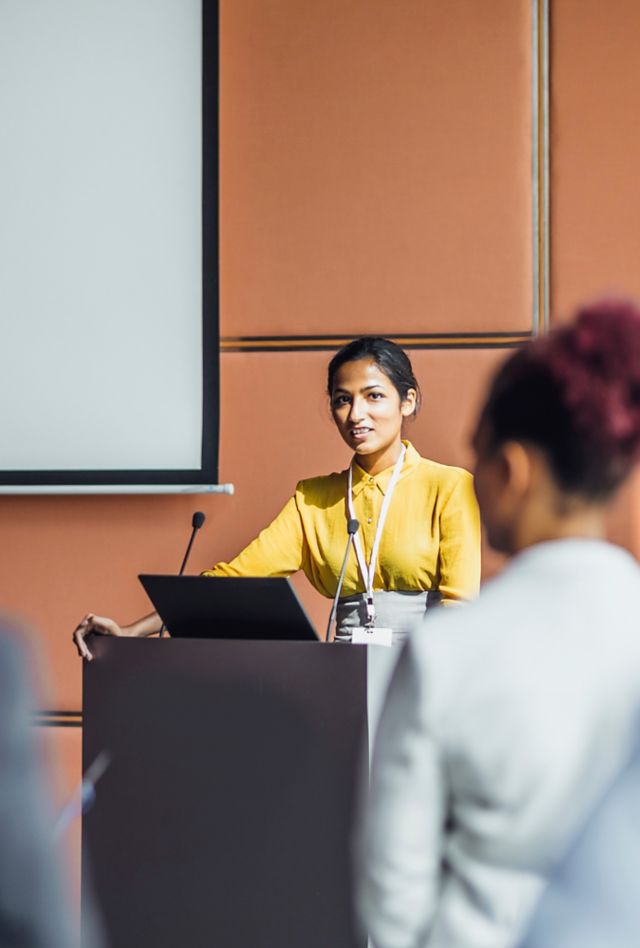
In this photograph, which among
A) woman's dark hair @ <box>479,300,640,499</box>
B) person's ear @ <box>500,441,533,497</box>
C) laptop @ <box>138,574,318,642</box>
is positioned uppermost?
woman's dark hair @ <box>479,300,640,499</box>

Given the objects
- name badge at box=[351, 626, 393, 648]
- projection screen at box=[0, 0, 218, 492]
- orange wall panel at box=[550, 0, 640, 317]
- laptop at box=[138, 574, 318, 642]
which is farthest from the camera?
projection screen at box=[0, 0, 218, 492]

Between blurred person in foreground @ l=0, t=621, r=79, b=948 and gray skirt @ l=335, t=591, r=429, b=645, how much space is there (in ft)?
5.49

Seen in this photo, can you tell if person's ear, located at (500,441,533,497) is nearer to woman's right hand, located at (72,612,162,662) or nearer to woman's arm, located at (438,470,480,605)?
woman's right hand, located at (72,612,162,662)

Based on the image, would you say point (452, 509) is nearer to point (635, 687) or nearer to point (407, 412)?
point (407, 412)

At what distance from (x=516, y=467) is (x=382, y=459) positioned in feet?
5.35

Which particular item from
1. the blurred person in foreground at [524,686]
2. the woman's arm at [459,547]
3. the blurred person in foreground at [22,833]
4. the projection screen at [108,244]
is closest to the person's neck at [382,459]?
the woman's arm at [459,547]

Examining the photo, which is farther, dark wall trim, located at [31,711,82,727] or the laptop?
dark wall trim, located at [31,711,82,727]

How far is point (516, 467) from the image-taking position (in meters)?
0.89

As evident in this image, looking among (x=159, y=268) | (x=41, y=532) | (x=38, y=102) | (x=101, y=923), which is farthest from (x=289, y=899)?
(x=38, y=102)

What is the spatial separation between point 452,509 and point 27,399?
122cm

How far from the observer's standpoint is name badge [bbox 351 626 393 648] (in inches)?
84.8

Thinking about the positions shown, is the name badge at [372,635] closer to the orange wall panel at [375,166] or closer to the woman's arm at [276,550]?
the woman's arm at [276,550]

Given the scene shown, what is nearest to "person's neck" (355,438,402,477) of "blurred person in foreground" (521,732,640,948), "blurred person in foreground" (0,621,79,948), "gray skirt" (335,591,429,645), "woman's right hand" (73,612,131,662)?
"gray skirt" (335,591,429,645)

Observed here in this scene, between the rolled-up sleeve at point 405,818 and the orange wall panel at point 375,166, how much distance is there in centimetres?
213
